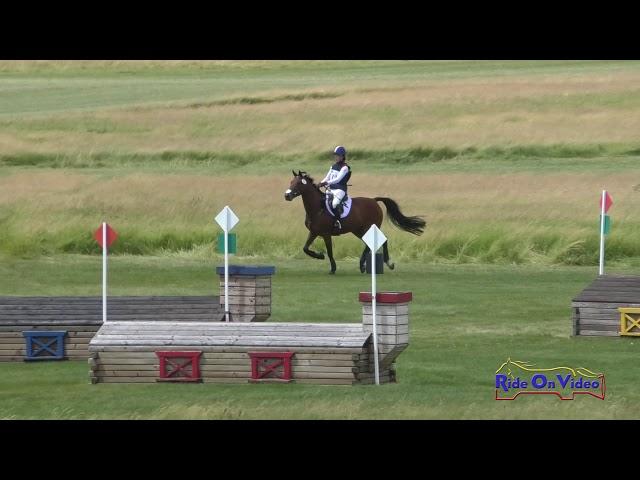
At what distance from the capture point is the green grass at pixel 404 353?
1975cm

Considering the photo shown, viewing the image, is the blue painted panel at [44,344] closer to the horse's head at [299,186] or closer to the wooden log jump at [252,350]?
the wooden log jump at [252,350]

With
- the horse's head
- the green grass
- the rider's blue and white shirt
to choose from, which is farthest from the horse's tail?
the horse's head

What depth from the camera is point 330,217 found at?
3519 cm

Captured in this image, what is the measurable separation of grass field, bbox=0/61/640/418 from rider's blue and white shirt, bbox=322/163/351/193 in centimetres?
→ 175

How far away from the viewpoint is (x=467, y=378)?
2195 cm

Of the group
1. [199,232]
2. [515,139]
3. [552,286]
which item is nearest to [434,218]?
[199,232]

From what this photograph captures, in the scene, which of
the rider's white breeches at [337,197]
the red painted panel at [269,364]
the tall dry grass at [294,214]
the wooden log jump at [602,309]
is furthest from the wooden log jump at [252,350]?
the tall dry grass at [294,214]

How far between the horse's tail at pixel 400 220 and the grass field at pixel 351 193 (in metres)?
0.84

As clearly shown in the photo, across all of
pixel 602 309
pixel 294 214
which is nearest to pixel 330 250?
pixel 294 214

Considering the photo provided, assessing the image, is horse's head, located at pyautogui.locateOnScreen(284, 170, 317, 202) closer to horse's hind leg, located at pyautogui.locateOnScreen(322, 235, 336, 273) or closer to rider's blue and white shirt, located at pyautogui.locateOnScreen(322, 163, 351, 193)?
rider's blue and white shirt, located at pyautogui.locateOnScreen(322, 163, 351, 193)

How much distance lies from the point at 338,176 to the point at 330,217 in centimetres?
89

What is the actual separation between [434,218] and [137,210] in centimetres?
756

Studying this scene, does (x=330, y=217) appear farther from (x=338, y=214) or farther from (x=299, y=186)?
(x=299, y=186)

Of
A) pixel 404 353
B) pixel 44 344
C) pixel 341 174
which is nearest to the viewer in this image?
pixel 44 344
